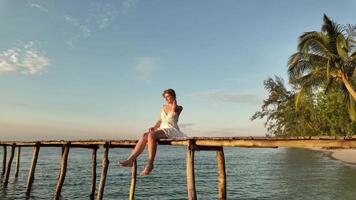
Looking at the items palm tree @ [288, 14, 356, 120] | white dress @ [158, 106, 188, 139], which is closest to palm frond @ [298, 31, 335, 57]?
palm tree @ [288, 14, 356, 120]

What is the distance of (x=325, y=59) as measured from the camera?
80.9 ft

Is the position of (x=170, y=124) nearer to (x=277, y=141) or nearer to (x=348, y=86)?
(x=277, y=141)

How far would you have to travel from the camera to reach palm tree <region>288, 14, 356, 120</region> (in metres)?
23.9

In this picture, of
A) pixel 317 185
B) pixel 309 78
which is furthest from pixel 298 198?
pixel 309 78

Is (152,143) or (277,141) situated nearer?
(277,141)

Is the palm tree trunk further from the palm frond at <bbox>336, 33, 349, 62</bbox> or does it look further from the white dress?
the white dress

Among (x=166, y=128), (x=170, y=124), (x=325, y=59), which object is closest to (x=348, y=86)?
(x=325, y=59)

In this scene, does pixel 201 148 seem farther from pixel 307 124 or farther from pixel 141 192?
pixel 307 124

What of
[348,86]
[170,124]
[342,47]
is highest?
[342,47]

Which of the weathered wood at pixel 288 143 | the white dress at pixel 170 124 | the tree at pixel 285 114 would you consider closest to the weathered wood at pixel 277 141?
the weathered wood at pixel 288 143

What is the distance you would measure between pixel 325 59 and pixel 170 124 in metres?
17.9

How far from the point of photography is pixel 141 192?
69.9ft

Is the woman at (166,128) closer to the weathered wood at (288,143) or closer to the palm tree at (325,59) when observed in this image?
the weathered wood at (288,143)

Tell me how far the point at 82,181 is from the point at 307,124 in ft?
152
